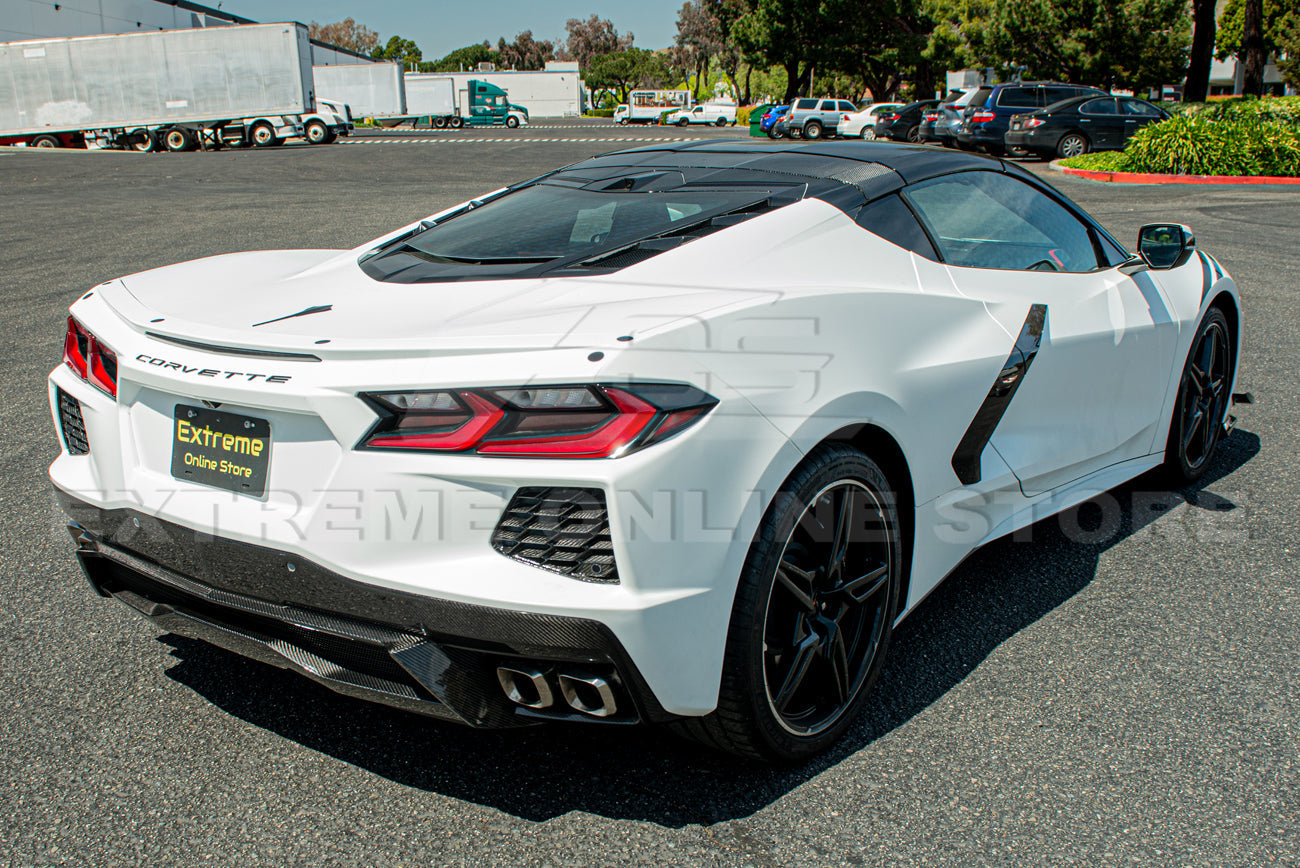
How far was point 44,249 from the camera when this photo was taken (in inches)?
418

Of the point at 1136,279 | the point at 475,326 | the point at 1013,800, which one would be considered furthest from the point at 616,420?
the point at 1136,279

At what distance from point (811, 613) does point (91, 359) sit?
1833 mm

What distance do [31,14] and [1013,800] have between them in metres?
55.6

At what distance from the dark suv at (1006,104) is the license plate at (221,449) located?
81.3 feet

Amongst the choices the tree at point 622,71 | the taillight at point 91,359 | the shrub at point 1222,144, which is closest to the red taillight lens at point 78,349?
the taillight at point 91,359

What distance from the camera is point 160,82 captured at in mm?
34219

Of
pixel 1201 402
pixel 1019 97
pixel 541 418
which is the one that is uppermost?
pixel 1019 97

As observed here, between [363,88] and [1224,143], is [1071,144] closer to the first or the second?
[1224,143]

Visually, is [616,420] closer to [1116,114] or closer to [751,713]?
[751,713]

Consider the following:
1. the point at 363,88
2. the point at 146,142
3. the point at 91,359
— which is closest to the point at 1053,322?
the point at 91,359

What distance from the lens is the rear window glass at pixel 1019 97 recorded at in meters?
24.4

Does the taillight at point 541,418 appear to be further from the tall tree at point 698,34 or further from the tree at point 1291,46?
the tall tree at point 698,34

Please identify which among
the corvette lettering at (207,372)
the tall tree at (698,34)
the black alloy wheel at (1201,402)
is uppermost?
the tall tree at (698,34)

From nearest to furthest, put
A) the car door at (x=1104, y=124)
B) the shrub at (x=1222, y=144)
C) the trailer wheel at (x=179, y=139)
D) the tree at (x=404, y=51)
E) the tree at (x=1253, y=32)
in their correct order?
the shrub at (x=1222, y=144)
the car door at (x=1104, y=124)
the tree at (x=1253, y=32)
the trailer wheel at (x=179, y=139)
the tree at (x=404, y=51)
